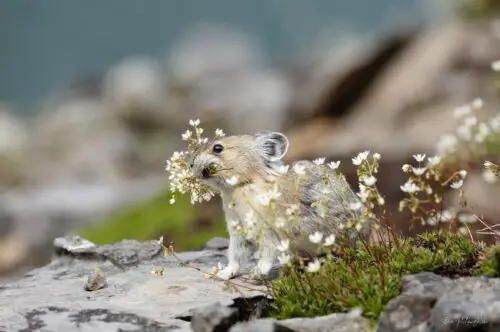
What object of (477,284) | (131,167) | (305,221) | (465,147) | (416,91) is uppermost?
(131,167)

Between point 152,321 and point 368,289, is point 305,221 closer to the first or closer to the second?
point 368,289

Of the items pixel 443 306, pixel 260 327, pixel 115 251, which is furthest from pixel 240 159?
pixel 443 306

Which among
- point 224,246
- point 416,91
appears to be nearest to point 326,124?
point 416,91

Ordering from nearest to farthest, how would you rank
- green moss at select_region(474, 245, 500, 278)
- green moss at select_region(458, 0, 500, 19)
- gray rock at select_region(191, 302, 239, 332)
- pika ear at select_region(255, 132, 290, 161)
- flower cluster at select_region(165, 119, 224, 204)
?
gray rock at select_region(191, 302, 239, 332) < green moss at select_region(474, 245, 500, 278) < flower cluster at select_region(165, 119, 224, 204) < pika ear at select_region(255, 132, 290, 161) < green moss at select_region(458, 0, 500, 19)

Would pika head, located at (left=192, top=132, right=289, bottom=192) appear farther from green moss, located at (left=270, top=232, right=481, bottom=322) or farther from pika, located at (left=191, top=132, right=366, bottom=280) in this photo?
green moss, located at (left=270, top=232, right=481, bottom=322)

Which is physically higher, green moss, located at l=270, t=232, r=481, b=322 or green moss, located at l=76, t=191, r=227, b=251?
green moss, located at l=76, t=191, r=227, b=251

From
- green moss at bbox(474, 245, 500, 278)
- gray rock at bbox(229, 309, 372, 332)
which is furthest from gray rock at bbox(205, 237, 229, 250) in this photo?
green moss at bbox(474, 245, 500, 278)
